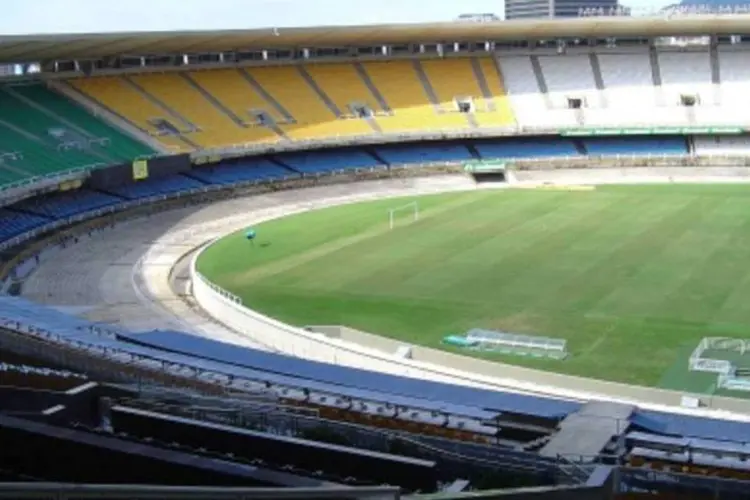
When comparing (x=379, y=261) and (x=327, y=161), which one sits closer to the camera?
(x=379, y=261)

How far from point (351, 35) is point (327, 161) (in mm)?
6759

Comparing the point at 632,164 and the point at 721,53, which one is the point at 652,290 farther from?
the point at 721,53

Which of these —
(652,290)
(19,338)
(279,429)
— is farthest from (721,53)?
(279,429)

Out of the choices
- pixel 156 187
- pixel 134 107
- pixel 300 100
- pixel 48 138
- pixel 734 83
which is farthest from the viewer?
pixel 734 83

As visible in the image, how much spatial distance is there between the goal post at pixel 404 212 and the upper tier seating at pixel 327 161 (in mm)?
8715

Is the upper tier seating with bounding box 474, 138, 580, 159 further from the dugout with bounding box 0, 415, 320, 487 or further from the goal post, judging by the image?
the dugout with bounding box 0, 415, 320, 487

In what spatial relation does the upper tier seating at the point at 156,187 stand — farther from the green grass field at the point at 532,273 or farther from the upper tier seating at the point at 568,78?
the upper tier seating at the point at 568,78

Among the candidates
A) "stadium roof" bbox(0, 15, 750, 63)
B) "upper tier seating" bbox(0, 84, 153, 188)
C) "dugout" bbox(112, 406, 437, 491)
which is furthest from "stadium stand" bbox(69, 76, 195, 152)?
"dugout" bbox(112, 406, 437, 491)

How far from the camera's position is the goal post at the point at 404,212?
4077 centimetres

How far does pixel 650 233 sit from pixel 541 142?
75.4 feet

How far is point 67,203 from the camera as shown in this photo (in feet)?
138

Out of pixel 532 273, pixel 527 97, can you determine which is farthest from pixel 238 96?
pixel 532 273

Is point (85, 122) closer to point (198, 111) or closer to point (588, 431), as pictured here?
point (198, 111)

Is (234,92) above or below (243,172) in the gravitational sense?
above
